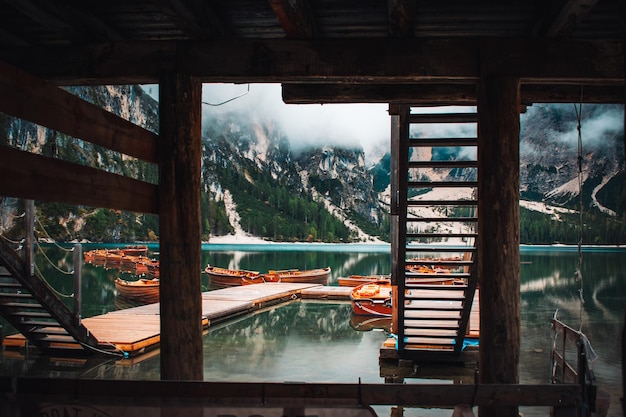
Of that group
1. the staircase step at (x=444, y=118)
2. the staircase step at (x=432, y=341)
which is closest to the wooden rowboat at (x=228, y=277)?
the staircase step at (x=432, y=341)

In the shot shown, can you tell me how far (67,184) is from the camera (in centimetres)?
438

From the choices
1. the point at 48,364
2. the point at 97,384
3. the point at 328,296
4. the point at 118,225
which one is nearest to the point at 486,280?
the point at 97,384

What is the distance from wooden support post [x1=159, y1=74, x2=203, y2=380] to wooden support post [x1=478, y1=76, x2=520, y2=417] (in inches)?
110

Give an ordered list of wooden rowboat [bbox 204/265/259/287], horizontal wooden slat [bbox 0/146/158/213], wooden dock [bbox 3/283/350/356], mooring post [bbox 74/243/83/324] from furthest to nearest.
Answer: wooden rowboat [bbox 204/265/259/287], wooden dock [bbox 3/283/350/356], mooring post [bbox 74/243/83/324], horizontal wooden slat [bbox 0/146/158/213]

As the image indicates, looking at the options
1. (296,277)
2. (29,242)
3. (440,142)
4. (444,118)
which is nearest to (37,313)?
(29,242)

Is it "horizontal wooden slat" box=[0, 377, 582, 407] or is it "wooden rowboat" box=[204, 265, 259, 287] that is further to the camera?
"wooden rowboat" box=[204, 265, 259, 287]

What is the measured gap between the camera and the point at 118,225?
138000mm

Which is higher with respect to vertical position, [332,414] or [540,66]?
[540,66]

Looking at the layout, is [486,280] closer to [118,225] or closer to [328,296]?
[328,296]

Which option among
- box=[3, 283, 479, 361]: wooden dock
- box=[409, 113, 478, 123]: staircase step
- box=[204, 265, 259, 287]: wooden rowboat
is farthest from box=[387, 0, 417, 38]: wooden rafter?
box=[204, 265, 259, 287]: wooden rowboat

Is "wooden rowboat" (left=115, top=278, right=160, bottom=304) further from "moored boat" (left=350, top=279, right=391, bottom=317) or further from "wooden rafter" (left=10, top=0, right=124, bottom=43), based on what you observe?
"wooden rafter" (left=10, top=0, right=124, bottom=43)

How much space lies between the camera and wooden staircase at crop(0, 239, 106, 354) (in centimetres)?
1113

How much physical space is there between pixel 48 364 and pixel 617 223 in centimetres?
21398

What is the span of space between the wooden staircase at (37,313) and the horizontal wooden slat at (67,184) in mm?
6594
